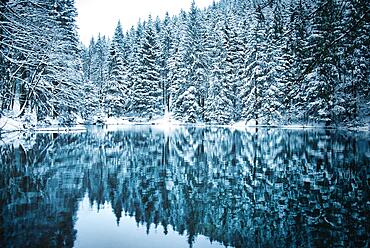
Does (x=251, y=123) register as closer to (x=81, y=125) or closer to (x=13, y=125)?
(x=81, y=125)

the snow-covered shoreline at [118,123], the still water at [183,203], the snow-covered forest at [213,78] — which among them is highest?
the snow-covered forest at [213,78]

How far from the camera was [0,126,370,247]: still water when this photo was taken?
6.17 metres

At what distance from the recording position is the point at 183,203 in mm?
8523

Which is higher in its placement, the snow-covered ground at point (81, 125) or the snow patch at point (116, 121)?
the snow patch at point (116, 121)

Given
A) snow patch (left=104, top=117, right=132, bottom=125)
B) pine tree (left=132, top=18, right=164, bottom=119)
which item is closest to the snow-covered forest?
pine tree (left=132, top=18, right=164, bottom=119)

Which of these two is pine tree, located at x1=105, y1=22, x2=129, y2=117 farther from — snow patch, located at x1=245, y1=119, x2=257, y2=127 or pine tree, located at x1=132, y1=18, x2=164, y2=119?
snow patch, located at x1=245, y1=119, x2=257, y2=127

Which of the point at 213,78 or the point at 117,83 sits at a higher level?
the point at 117,83

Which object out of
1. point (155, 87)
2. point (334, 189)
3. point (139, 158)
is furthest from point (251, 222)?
point (155, 87)

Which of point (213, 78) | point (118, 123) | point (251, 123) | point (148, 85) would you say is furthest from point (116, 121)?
point (251, 123)

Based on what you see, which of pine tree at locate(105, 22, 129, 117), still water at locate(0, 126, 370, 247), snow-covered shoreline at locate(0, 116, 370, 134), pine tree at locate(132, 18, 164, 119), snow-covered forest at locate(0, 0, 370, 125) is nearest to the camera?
still water at locate(0, 126, 370, 247)

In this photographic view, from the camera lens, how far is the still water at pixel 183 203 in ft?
20.2

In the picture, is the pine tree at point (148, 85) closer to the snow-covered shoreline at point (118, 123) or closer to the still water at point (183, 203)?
the snow-covered shoreline at point (118, 123)

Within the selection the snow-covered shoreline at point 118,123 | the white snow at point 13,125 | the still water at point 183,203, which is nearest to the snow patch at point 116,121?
the snow-covered shoreline at point 118,123

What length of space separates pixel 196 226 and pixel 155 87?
52.1 m
